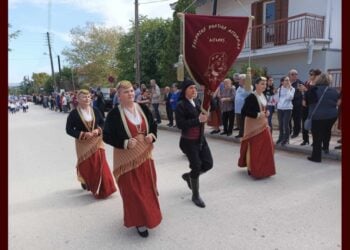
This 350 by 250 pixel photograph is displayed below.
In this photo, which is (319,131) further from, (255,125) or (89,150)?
(89,150)

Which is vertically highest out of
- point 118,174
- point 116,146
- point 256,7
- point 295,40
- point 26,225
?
point 256,7

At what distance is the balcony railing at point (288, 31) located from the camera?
14.3m

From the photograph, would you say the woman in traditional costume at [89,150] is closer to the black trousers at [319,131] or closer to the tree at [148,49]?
the black trousers at [319,131]

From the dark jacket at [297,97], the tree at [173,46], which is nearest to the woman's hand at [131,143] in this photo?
the dark jacket at [297,97]

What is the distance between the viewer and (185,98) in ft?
16.0

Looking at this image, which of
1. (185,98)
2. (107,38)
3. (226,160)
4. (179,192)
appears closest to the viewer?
(185,98)

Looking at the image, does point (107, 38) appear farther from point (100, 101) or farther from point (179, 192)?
point (179, 192)

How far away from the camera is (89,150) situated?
545cm

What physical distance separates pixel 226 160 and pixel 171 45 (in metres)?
11.9

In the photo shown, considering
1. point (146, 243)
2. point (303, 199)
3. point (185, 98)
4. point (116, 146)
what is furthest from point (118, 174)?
point (303, 199)

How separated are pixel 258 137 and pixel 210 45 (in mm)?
2498

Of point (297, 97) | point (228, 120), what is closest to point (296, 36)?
point (228, 120)

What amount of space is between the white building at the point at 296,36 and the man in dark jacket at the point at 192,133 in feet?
27.5

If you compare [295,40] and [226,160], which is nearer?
[226,160]
